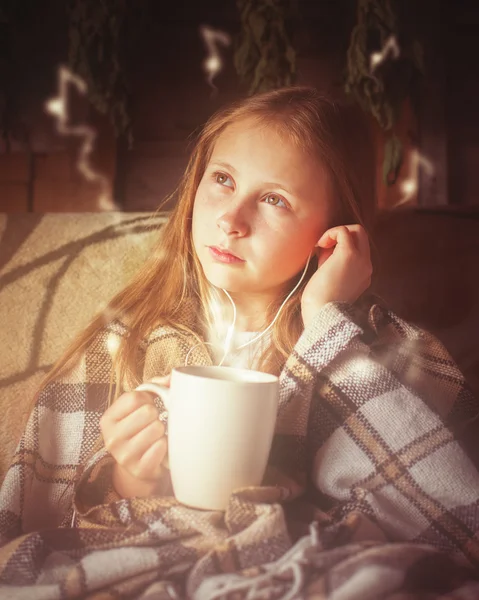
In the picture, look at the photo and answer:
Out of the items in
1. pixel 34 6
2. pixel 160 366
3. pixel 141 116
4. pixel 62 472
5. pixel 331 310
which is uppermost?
pixel 34 6

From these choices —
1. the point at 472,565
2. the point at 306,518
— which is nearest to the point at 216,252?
the point at 306,518

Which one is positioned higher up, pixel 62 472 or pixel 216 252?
pixel 216 252

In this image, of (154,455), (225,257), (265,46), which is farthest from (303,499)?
→ (265,46)

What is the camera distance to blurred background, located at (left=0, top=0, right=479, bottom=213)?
78 cm

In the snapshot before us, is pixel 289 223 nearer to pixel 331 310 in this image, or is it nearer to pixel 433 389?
pixel 331 310

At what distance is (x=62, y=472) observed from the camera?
0.67 m

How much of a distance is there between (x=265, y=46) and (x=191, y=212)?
25 cm

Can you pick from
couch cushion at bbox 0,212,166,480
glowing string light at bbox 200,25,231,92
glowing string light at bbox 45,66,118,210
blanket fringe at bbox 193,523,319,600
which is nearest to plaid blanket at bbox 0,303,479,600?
blanket fringe at bbox 193,523,319,600

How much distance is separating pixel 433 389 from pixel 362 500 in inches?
8.3

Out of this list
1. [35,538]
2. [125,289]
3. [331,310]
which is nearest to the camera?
[35,538]

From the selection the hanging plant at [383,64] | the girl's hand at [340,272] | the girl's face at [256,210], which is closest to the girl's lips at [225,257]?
the girl's face at [256,210]

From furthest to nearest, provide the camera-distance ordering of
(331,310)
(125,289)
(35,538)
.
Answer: (125,289) < (331,310) < (35,538)

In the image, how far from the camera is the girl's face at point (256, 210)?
0.65 m

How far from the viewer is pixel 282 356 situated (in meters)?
0.73
